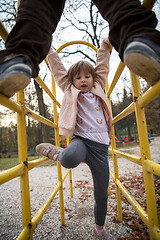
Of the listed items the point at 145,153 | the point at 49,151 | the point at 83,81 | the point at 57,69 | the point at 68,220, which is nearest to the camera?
the point at 145,153

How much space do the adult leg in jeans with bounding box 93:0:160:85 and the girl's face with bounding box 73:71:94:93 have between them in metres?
0.49

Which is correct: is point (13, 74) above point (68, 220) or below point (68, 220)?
above

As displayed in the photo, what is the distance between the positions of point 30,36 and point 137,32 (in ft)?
1.40

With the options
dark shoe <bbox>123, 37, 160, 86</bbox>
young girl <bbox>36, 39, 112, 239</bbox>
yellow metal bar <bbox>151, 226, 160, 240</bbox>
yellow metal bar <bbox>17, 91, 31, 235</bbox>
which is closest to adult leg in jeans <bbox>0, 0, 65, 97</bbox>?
yellow metal bar <bbox>17, 91, 31, 235</bbox>

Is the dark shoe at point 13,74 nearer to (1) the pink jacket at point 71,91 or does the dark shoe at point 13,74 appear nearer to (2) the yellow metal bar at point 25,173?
(2) the yellow metal bar at point 25,173

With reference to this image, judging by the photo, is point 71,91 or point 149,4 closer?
point 149,4

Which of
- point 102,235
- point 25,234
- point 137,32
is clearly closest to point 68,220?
point 102,235

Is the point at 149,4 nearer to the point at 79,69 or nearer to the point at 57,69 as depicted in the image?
the point at 79,69

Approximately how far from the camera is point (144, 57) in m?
0.44

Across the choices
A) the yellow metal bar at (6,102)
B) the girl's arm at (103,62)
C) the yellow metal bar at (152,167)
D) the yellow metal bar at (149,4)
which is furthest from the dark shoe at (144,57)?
the girl's arm at (103,62)

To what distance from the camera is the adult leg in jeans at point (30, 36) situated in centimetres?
52

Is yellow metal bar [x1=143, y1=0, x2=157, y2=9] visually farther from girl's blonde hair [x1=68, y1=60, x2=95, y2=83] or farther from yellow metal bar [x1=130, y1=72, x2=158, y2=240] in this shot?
girl's blonde hair [x1=68, y1=60, x2=95, y2=83]

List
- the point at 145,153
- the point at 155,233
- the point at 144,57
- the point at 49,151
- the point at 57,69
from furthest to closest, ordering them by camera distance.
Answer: the point at 57,69 → the point at 49,151 → the point at 145,153 → the point at 155,233 → the point at 144,57

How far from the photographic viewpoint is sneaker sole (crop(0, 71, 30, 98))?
18.8 inches
